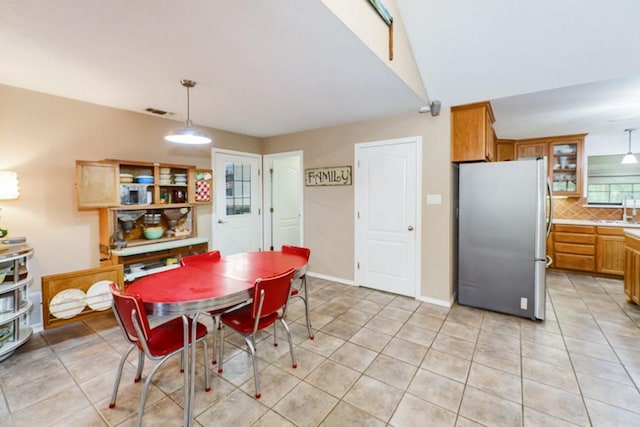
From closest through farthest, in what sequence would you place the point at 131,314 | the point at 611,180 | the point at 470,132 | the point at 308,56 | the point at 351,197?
the point at 131,314
the point at 308,56
the point at 470,132
the point at 351,197
the point at 611,180

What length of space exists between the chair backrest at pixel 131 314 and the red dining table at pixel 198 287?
97mm

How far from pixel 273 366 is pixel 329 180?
270 cm

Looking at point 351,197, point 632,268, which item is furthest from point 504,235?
point 351,197

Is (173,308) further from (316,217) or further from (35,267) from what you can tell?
(316,217)

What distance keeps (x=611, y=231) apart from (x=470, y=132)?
307cm

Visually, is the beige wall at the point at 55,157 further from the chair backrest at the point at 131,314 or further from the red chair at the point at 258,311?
the red chair at the point at 258,311

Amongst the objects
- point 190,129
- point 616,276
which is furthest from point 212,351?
point 616,276

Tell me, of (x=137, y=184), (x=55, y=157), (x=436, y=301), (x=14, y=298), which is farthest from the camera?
(x=436, y=301)

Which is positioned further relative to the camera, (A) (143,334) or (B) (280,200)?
(B) (280,200)

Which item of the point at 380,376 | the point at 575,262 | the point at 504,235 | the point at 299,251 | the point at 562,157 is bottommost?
the point at 380,376

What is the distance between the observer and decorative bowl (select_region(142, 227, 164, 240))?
11.4 ft

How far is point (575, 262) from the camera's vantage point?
452cm

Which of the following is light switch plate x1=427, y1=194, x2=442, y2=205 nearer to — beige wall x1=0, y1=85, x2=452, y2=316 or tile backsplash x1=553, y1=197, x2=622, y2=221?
beige wall x1=0, y1=85, x2=452, y2=316

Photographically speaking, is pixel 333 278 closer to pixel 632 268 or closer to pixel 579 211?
pixel 632 268
